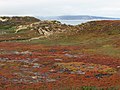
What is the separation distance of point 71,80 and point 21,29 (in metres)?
112

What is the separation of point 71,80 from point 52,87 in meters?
5.33

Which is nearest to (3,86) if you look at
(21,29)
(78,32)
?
(78,32)

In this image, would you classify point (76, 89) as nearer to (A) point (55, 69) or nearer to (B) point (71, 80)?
(B) point (71, 80)

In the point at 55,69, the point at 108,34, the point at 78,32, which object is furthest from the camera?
the point at 78,32

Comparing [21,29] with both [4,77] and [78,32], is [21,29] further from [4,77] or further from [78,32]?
[4,77]

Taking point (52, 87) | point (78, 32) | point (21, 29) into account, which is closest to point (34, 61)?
point (52, 87)

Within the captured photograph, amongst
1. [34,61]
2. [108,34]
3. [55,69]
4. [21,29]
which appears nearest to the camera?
[55,69]

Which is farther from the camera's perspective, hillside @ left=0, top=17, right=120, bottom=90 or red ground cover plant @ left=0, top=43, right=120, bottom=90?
red ground cover plant @ left=0, top=43, right=120, bottom=90

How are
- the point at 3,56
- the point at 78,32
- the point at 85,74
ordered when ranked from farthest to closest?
the point at 78,32 < the point at 3,56 < the point at 85,74

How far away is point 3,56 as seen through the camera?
62.5 metres

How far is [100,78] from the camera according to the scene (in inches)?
1593

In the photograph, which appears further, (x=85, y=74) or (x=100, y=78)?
(x=85, y=74)

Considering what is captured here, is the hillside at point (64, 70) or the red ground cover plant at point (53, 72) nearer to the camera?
the hillside at point (64, 70)

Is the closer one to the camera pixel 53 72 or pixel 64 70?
pixel 53 72
